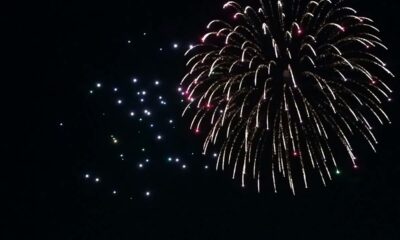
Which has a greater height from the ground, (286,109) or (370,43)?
(370,43)

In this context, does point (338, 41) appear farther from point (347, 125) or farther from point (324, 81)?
point (347, 125)

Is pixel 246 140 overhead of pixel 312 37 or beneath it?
beneath

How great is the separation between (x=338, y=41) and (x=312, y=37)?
2.13 ft

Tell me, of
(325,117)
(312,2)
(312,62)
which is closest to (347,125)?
(325,117)

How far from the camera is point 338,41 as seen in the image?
16.8 metres

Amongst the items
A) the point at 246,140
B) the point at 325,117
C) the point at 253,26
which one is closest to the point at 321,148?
the point at 325,117

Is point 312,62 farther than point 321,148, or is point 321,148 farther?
point 321,148

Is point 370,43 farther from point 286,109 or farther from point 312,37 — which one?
point 286,109

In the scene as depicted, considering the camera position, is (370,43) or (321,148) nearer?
(370,43)

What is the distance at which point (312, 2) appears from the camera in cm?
1653

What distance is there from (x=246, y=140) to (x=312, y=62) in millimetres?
2299

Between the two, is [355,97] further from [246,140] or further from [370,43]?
[246,140]

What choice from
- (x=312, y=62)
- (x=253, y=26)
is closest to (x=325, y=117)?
(x=312, y=62)

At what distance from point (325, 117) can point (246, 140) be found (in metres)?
1.94
